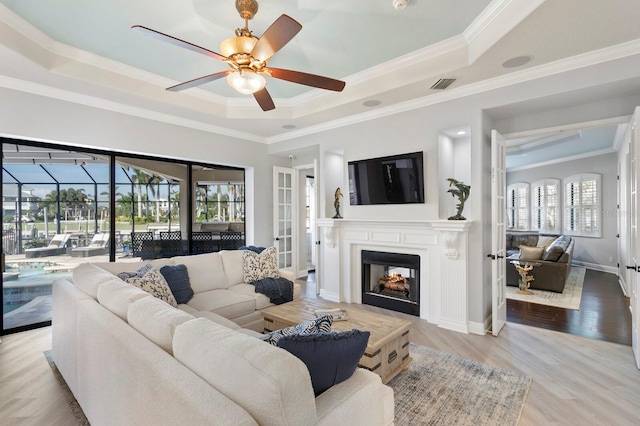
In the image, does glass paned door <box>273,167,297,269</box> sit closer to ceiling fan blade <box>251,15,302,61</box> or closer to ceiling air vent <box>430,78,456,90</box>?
ceiling air vent <box>430,78,456,90</box>

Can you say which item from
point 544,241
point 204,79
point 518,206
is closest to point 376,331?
point 204,79

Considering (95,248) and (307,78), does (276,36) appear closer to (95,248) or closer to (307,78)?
(307,78)

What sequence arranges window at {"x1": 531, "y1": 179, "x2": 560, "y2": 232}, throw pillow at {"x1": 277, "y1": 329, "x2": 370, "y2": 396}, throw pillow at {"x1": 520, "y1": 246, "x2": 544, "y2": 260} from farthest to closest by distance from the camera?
1. window at {"x1": 531, "y1": 179, "x2": 560, "y2": 232}
2. throw pillow at {"x1": 520, "y1": 246, "x2": 544, "y2": 260}
3. throw pillow at {"x1": 277, "y1": 329, "x2": 370, "y2": 396}

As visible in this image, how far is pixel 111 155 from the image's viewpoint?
4.25 m

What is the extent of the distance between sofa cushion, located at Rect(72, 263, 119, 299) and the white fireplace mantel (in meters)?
3.01

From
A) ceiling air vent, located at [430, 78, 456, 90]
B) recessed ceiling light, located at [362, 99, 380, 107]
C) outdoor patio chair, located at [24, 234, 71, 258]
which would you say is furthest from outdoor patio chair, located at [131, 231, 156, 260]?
ceiling air vent, located at [430, 78, 456, 90]

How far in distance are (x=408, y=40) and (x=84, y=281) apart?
11.5 ft

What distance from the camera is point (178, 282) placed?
3299mm

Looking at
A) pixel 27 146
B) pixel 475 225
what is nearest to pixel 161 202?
pixel 27 146

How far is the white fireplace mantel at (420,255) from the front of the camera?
3629 millimetres

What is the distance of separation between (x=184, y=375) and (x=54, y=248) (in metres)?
4.07

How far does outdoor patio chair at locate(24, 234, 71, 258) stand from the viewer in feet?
12.5

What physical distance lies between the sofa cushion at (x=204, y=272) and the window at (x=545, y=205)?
899 centimetres

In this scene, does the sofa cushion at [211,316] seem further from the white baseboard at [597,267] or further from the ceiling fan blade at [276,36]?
the white baseboard at [597,267]
